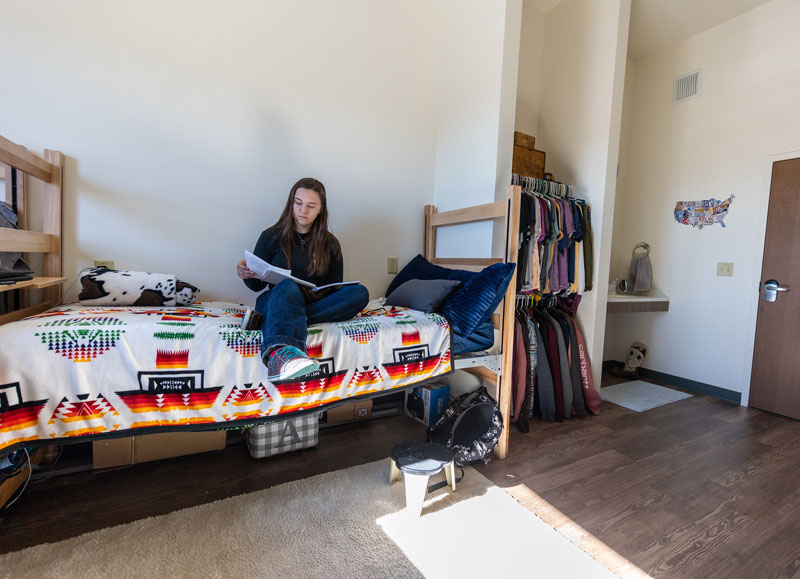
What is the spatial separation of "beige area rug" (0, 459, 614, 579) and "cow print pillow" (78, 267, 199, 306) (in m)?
0.91

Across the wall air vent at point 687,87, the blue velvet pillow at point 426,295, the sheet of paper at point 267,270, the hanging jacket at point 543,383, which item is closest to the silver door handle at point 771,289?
the wall air vent at point 687,87

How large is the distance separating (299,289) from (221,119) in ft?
4.17

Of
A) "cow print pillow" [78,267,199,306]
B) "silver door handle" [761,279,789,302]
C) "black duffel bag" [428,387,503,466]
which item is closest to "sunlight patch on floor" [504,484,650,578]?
"black duffel bag" [428,387,503,466]

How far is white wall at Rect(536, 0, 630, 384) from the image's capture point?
8.06ft

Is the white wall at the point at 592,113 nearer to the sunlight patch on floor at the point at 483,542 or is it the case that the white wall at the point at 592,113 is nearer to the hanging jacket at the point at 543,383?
the hanging jacket at the point at 543,383

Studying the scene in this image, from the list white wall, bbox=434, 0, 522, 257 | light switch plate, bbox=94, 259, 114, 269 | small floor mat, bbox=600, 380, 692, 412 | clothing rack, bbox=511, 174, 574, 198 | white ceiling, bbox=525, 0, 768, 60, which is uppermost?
white ceiling, bbox=525, 0, 768, 60

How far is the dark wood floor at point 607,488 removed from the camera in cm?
123

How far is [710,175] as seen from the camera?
2.88 m

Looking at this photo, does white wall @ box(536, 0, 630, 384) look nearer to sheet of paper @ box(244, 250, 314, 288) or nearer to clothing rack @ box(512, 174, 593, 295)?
clothing rack @ box(512, 174, 593, 295)

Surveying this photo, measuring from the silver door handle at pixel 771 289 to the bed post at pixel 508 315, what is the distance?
211 cm

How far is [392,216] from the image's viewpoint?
2570mm

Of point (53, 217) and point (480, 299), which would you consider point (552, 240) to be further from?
point (53, 217)

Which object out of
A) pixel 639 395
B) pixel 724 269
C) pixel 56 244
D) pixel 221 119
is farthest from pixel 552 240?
pixel 56 244

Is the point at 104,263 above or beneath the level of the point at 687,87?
beneath
